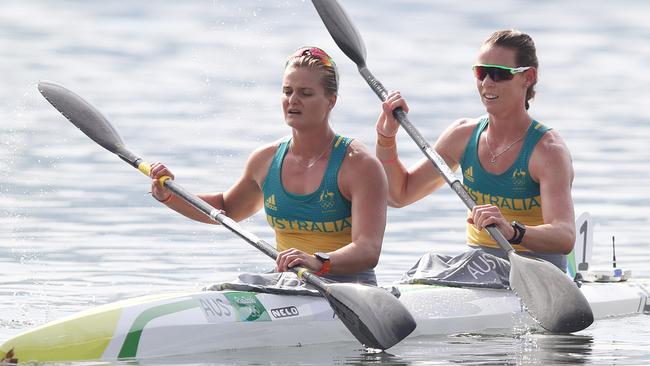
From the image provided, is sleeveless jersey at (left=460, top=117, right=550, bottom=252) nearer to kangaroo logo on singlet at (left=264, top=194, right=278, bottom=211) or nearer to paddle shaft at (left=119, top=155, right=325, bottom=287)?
kangaroo logo on singlet at (left=264, top=194, right=278, bottom=211)

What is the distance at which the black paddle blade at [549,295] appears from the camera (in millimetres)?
11812

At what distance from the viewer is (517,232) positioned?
39.1 ft

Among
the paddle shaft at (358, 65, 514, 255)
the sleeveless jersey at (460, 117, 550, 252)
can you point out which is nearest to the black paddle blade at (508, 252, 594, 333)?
the paddle shaft at (358, 65, 514, 255)

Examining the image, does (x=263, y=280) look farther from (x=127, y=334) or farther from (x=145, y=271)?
(x=145, y=271)

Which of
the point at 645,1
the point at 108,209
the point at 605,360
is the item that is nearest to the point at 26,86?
the point at 108,209

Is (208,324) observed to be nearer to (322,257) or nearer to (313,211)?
(322,257)

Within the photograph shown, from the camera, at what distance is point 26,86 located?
1121 inches

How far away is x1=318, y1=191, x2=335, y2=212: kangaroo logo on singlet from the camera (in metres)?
11.6

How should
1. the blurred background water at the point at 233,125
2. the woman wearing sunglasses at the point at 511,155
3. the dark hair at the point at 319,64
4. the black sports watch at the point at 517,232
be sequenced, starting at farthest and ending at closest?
the blurred background water at the point at 233,125 < the woman wearing sunglasses at the point at 511,155 < the black sports watch at the point at 517,232 < the dark hair at the point at 319,64

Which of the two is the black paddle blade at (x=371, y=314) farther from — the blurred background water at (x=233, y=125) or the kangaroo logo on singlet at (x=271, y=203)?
the kangaroo logo on singlet at (x=271, y=203)

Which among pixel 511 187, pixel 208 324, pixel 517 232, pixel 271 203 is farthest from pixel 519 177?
pixel 208 324

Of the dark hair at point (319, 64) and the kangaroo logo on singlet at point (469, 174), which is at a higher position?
the dark hair at point (319, 64)

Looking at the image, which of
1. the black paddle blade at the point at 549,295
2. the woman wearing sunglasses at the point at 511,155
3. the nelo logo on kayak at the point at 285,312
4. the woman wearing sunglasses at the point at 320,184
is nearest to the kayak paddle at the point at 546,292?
the black paddle blade at the point at 549,295

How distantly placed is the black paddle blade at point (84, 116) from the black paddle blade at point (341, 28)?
171 cm
